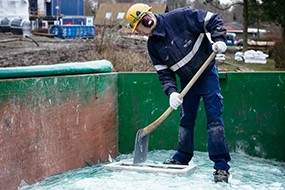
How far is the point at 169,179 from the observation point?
5.38 metres

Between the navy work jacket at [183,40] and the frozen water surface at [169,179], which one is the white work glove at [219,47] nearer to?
the navy work jacket at [183,40]

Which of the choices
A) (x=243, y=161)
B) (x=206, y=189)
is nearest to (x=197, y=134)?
(x=243, y=161)

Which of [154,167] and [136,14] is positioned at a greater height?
[136,14]

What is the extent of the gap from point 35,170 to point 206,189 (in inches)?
59.1

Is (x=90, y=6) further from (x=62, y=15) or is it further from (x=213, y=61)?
(x=213, y=61)

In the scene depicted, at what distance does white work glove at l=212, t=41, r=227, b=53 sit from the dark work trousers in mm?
385

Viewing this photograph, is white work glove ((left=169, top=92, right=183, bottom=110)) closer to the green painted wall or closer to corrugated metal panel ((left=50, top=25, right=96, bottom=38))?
the green painted wall

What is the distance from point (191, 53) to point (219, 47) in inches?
17.4

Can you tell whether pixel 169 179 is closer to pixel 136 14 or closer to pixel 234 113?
pixel 136 14

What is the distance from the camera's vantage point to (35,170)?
17.6 ft

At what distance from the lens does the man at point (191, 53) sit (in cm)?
533

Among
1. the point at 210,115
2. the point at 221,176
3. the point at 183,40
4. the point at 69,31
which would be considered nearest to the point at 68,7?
the point at 69,31

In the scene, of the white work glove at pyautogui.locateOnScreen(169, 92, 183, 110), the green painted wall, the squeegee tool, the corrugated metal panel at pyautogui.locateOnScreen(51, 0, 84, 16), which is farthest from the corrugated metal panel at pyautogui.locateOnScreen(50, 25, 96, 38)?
the white work glove at pyautogui.locateOnScreen(169, 92, 183, 110)

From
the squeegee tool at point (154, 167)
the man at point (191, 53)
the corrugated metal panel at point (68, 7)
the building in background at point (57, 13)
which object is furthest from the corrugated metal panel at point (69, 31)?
the man at point (191, 53)
